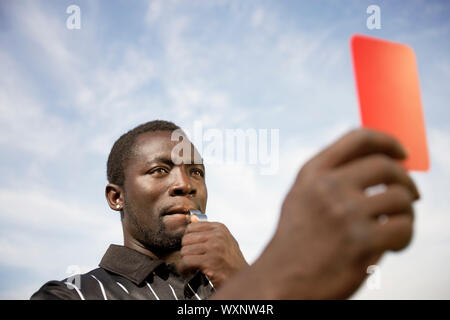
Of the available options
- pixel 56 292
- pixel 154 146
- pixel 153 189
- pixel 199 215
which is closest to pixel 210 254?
pixel 199 215

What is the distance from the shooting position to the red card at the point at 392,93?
→ 29.5 inches

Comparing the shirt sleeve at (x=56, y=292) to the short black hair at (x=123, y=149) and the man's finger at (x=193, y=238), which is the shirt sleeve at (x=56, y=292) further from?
the short black hair at (x=123, y=149)

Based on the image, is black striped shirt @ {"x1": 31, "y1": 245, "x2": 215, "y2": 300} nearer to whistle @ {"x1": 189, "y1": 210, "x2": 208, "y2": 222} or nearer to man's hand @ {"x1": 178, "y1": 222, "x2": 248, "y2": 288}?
man's hand @ {"x1": 178, "y1": 222, "x2": 248, "y2": 288}

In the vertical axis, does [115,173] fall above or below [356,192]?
above

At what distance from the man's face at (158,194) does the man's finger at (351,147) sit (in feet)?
4.39

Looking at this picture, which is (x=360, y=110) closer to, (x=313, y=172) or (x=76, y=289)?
(x=313, y=172)

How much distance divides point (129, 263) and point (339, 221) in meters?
1.41

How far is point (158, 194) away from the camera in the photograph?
190cm

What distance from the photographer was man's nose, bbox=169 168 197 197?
191 centimetres

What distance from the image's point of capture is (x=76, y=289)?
147cm

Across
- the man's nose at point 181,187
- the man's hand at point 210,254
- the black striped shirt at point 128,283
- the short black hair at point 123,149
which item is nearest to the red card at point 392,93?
the man's hand at point 210,254
